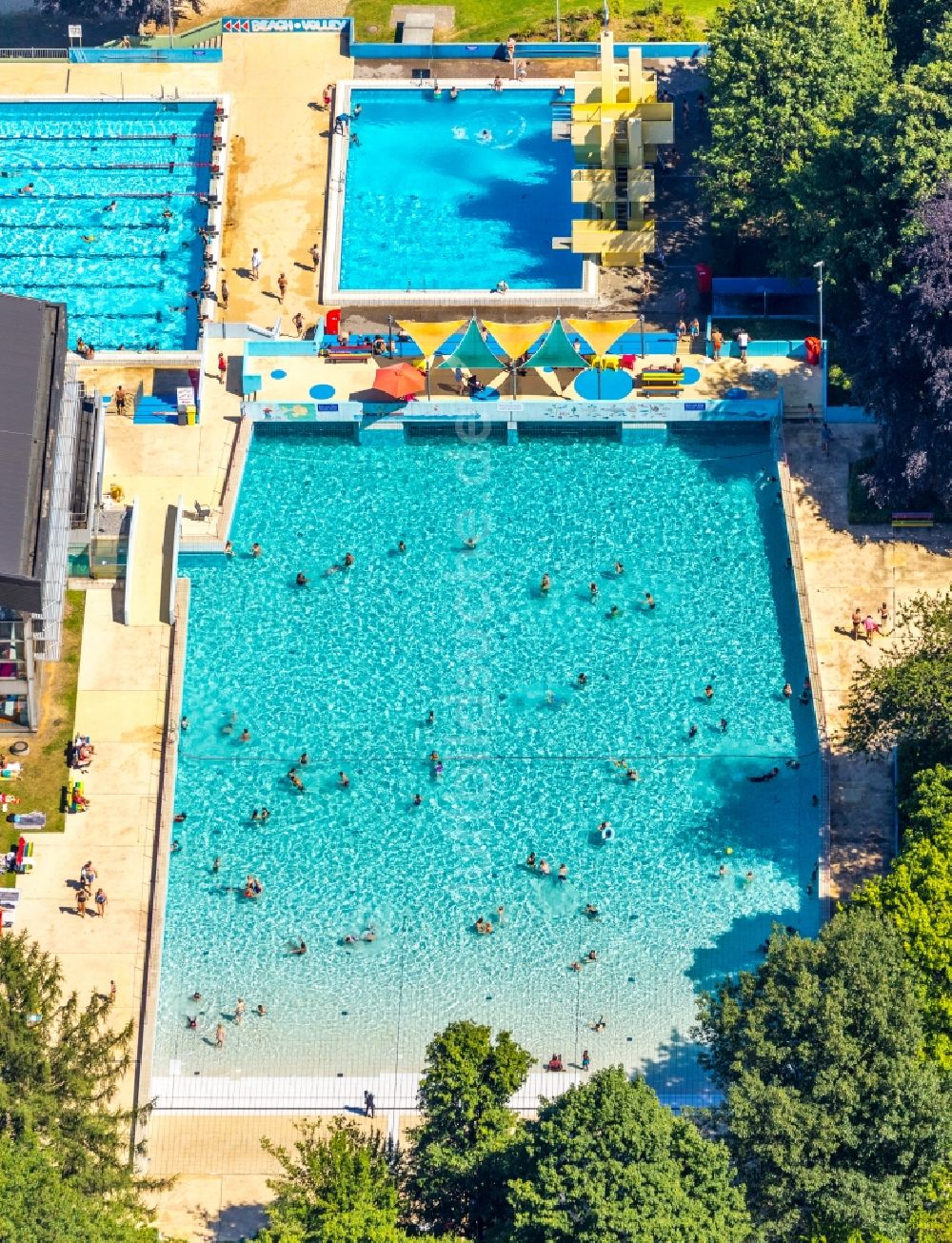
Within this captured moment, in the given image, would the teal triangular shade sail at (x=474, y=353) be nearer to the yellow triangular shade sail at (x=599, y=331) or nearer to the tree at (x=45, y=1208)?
the yellow triangular shade sail at (x=599, y=331)

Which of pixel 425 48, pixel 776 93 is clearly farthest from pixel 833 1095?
pixel 425 48

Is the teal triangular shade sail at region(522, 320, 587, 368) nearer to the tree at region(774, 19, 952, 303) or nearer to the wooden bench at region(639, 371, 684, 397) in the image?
the wooden bench at region(639, 371, 684, 397)

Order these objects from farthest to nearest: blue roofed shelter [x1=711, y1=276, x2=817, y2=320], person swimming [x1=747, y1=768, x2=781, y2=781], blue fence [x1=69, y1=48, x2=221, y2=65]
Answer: blue fence [x1=69, y1=48, x2=221, y2=65], blue roofed shelter [x1=711, y1=276, x2=817, y2=320], person swimming [x1=747, y1=768, x2=781, y2=781]

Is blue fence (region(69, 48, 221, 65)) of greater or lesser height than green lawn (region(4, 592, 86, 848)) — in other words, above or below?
above

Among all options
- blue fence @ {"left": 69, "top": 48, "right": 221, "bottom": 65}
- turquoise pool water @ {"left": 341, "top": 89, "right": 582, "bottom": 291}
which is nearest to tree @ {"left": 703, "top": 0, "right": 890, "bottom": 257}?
turquoise pool water @ {"left": 341, "top": 89, "right": 582, "bottom": 291}

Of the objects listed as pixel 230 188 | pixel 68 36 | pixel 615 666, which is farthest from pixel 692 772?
pixel 68 36

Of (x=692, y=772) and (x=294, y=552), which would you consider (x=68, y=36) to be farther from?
(x=692, y=772)

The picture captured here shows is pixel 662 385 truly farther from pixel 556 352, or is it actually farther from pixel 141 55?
pixel 141 55
